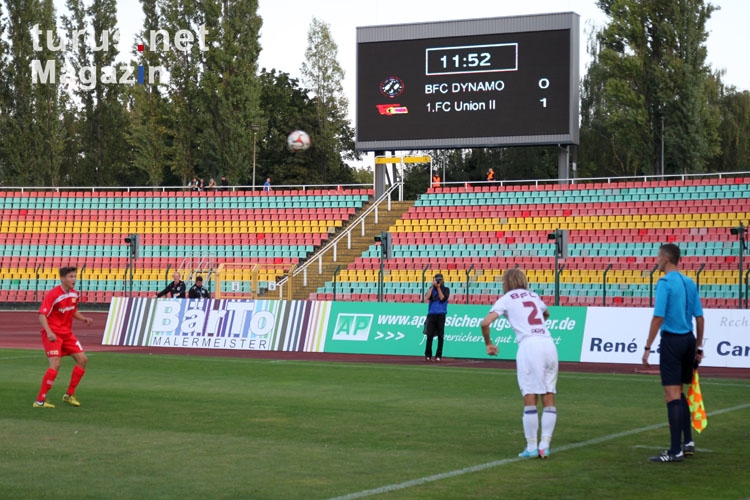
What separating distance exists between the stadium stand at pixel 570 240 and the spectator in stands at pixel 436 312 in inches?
502

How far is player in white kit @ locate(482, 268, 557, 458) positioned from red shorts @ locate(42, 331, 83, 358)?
6868 mm

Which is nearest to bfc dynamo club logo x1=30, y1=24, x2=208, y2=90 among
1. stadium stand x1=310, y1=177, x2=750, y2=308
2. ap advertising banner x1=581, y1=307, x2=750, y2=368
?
stadium stand x1=310, y1=177, x2=750, y2=308

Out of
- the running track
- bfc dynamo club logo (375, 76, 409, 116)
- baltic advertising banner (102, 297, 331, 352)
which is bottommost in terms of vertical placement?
the running track

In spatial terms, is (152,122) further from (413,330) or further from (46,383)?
(46,383)

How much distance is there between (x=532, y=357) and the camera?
10367 mm

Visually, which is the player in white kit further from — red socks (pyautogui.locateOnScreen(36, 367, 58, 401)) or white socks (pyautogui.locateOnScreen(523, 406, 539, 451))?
red socks (pyautogui.locateOnScreen(36, 367, 58, 401))

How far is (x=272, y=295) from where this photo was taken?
41594mm

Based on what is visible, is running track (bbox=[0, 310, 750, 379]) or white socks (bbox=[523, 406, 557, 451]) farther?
running track (bbox=[0, 310, 750, 379])

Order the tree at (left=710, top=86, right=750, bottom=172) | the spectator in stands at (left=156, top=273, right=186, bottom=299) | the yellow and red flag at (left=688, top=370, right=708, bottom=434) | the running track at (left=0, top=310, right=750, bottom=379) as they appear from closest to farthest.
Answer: the yellow and red flag at (left=688, top=370, right=708, bottom=434)
the running track at (left=0, top=310, right=750, bottom=379)
the spectator in stands at (left=156, top=273, right=186, bottom=299)
the tree at (left=710, top=86, right=750, bottom=172)

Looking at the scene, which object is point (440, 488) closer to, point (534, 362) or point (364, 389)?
point (534, 362)

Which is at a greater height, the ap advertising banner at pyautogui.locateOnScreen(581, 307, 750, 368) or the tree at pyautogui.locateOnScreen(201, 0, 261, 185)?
the tree at pyautogui.locateOnScreen(201, 0, 261, 185)

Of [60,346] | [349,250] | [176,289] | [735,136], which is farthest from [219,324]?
[735,136]

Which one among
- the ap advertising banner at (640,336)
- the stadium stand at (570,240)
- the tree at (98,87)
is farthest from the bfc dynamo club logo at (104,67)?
the ap advertising banner at (640,336)

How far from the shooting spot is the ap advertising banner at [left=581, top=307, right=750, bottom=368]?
21188 mm
